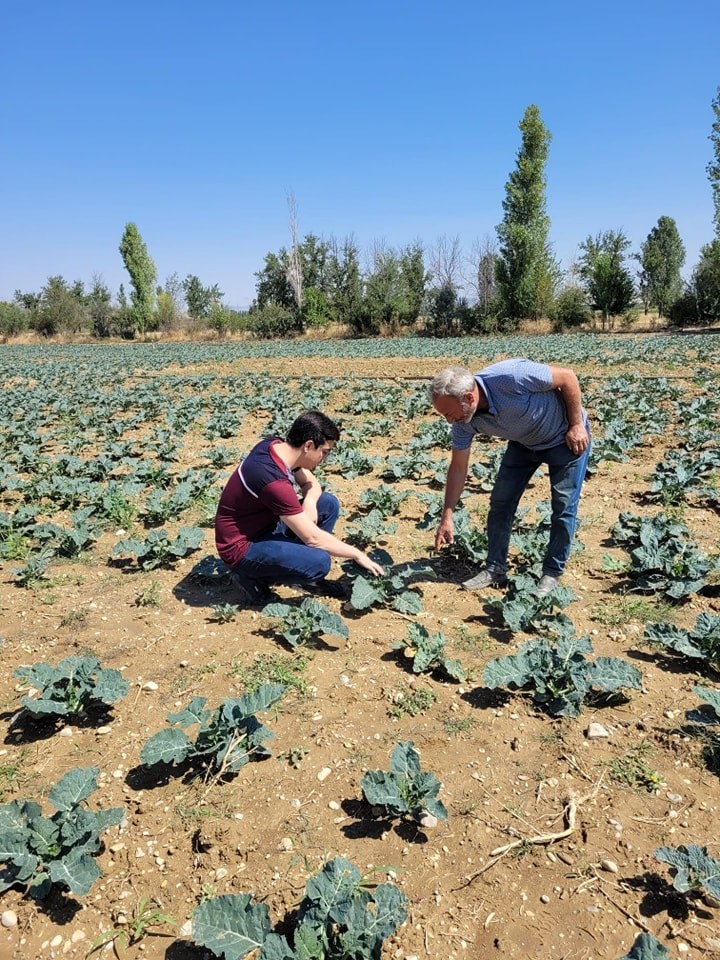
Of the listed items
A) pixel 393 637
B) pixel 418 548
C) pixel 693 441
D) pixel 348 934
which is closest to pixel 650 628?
pixel 393 637

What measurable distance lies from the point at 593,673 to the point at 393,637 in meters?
1.32

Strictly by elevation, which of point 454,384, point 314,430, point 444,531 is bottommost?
point 444,531

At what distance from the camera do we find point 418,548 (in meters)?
5.57

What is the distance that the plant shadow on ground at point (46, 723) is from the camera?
3232 mm

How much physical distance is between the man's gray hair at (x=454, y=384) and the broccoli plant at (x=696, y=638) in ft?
6.03

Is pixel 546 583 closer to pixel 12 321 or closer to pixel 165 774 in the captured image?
pixel 165 774

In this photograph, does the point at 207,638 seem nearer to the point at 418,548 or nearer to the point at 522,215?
the point at 418,548

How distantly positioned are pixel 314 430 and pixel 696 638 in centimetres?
261

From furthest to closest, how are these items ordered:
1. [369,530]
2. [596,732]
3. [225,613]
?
[369,530], [225,613], [596,732]

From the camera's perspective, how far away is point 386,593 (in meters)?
4.46

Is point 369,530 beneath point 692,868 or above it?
above

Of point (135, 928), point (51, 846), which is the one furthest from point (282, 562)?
point (135, 928)

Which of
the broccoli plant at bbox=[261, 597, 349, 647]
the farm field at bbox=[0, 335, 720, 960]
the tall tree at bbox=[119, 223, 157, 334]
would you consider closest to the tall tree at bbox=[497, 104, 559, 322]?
the tall tree at bbox=[119, 223, 157, 334]

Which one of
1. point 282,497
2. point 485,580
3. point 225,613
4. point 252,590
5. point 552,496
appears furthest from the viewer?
point 485,580
